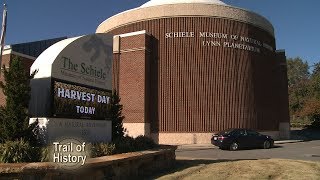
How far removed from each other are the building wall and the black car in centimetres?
524

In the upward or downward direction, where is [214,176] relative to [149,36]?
downward

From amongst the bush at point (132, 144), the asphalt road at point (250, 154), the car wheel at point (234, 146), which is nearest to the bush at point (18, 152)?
the bush at point (132, 144)

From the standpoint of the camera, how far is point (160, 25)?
34.6m

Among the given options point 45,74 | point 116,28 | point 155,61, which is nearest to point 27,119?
point 45,74

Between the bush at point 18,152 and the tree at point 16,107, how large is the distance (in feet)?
1.93

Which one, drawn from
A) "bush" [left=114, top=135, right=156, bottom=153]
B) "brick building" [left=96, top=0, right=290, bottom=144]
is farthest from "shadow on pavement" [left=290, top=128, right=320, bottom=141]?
"bush" [left=114, top=135, right=156, bottom=153]

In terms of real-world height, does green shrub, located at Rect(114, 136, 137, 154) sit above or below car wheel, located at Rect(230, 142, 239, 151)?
above

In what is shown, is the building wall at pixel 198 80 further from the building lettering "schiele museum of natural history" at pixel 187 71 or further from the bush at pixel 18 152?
the bush at pixel 18 152

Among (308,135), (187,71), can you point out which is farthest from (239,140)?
(308,135)

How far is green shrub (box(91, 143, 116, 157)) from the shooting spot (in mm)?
12087

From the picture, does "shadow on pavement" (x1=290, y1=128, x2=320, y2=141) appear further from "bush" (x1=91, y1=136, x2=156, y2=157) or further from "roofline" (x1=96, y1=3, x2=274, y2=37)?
"bush" (x1=91, y1=136, x2=156, y2=157)

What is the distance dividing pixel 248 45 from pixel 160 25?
817 cm

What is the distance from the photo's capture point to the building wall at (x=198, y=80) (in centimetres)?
3325

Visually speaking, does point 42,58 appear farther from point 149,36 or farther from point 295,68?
point 295,68
